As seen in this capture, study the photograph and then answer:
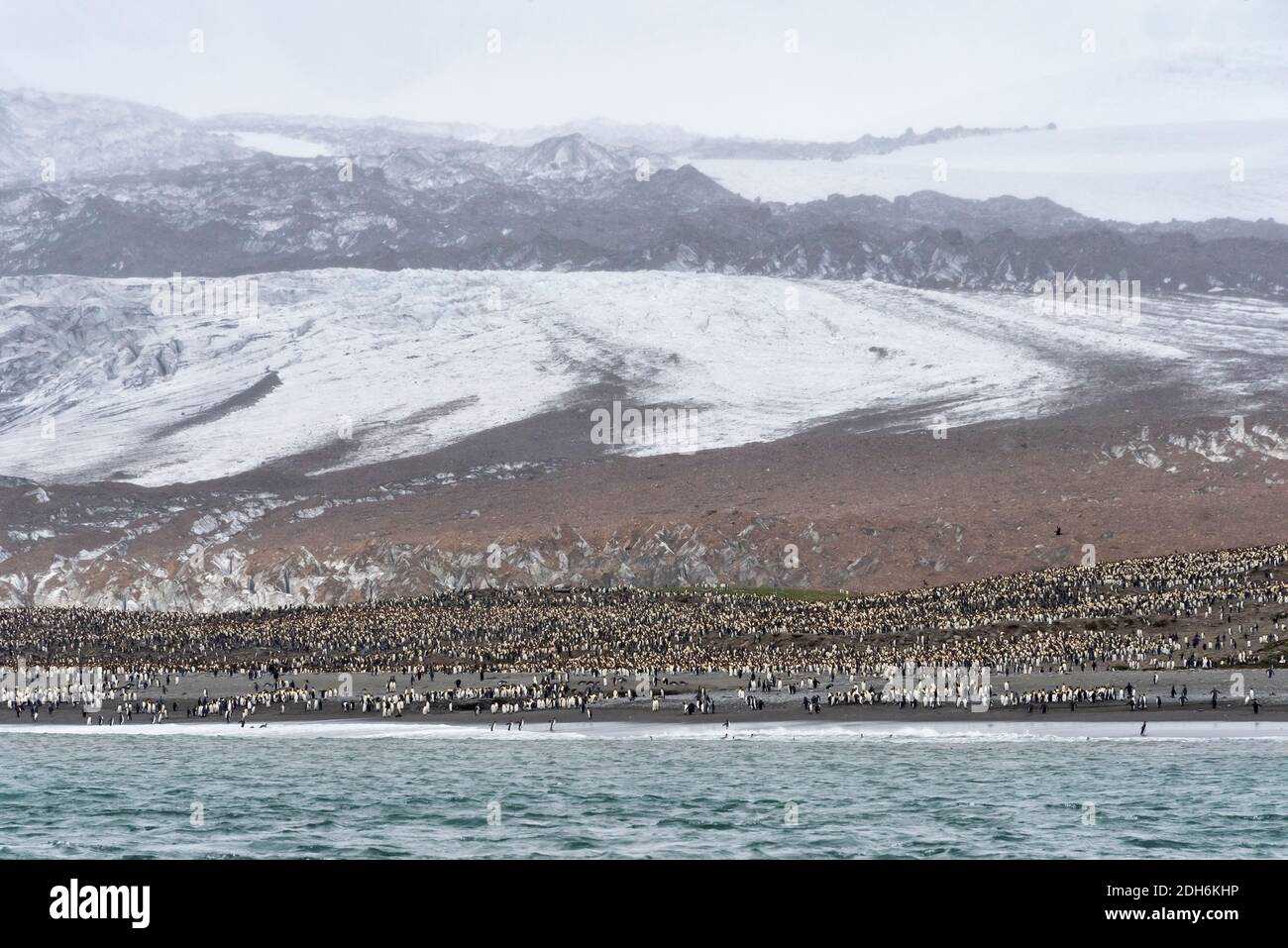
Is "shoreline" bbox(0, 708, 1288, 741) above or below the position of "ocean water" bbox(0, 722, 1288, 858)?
below

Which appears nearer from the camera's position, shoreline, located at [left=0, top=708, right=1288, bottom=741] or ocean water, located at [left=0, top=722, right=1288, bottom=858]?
ocean water, located at [left=0, top=722, right=1288, bottom=858]

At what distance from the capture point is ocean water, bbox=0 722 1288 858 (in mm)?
35906

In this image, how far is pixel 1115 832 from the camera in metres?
37.1

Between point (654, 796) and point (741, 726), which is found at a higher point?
point (654, 796)

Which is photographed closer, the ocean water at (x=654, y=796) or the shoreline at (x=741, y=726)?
the ocean water at (x=654, y=796)

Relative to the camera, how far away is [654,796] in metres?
45.2

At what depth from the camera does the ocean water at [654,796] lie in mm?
35906

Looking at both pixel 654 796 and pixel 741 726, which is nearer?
pixel 654 796

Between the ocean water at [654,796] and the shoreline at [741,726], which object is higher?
the ocean water at [654,796]
